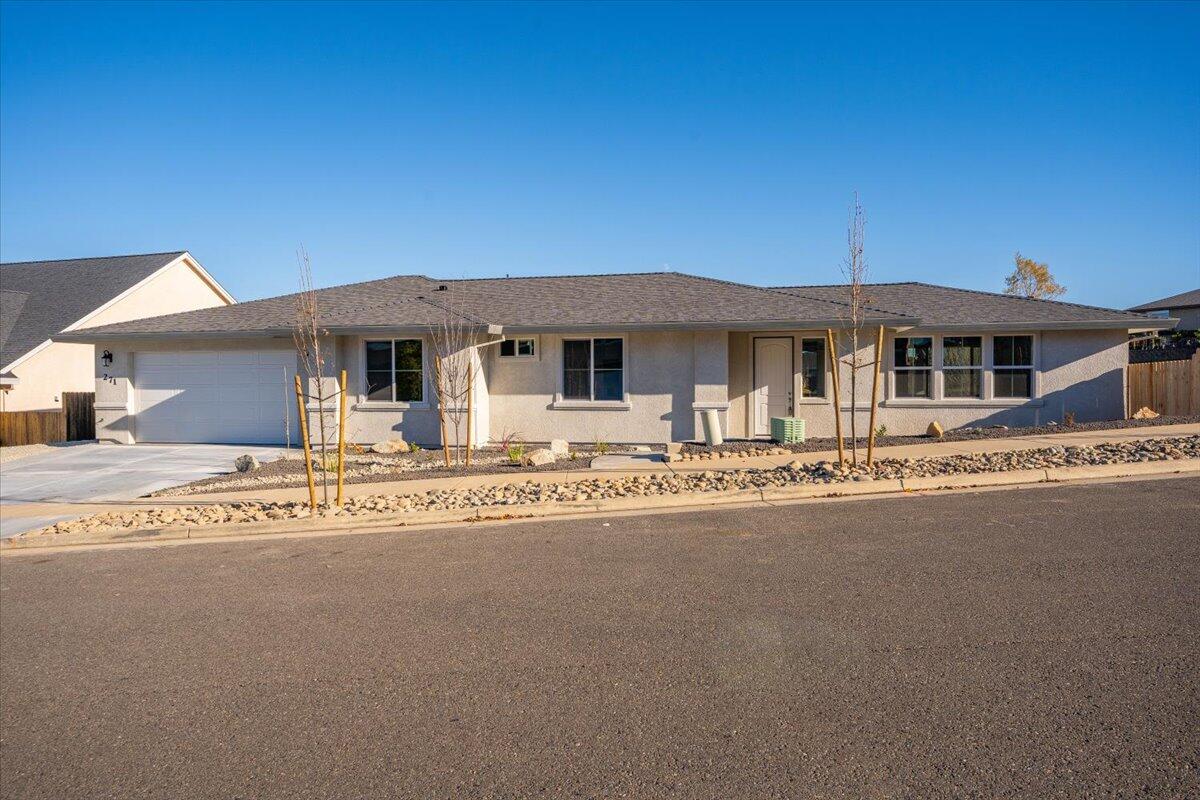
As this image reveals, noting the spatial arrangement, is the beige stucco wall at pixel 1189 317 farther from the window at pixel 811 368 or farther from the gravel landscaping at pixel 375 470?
the gravel landscaping at pixel 375 470

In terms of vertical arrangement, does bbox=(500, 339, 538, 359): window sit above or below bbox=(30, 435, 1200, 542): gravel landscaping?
above

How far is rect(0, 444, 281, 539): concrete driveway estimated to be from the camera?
41.5 ft

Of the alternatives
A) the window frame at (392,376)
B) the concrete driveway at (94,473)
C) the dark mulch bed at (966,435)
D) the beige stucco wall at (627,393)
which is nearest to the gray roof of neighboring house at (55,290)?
the concrete driveway at (94,473)

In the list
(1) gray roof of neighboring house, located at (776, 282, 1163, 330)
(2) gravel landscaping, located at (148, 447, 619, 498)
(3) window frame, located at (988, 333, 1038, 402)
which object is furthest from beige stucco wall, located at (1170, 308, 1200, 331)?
(2) gravel landscaping, located at (148, 447, 619, 498)

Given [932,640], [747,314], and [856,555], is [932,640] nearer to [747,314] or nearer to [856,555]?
[856,555]

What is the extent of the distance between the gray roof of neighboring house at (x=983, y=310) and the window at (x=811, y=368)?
64.3 inches

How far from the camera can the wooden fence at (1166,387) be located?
65.8 ft

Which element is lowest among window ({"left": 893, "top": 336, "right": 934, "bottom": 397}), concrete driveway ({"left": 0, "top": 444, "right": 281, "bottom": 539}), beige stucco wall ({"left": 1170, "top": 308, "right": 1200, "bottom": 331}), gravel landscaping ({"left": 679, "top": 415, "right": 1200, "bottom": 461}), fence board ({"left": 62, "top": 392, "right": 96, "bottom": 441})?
concrete driveway ({"left": 0, "top": 444, "right": 281, "bottom": 539})

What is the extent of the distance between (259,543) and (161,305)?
77.6 feet

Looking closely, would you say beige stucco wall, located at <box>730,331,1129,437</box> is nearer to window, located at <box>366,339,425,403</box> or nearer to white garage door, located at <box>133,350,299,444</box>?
window, located at <box>366,339,425,403</box>

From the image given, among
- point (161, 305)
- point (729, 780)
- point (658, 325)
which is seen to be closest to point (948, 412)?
point (658, 325)

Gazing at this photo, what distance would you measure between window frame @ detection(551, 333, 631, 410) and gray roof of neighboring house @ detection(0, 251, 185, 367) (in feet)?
56.8

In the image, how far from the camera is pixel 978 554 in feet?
24.9

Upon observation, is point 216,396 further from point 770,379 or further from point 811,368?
point 811,368
